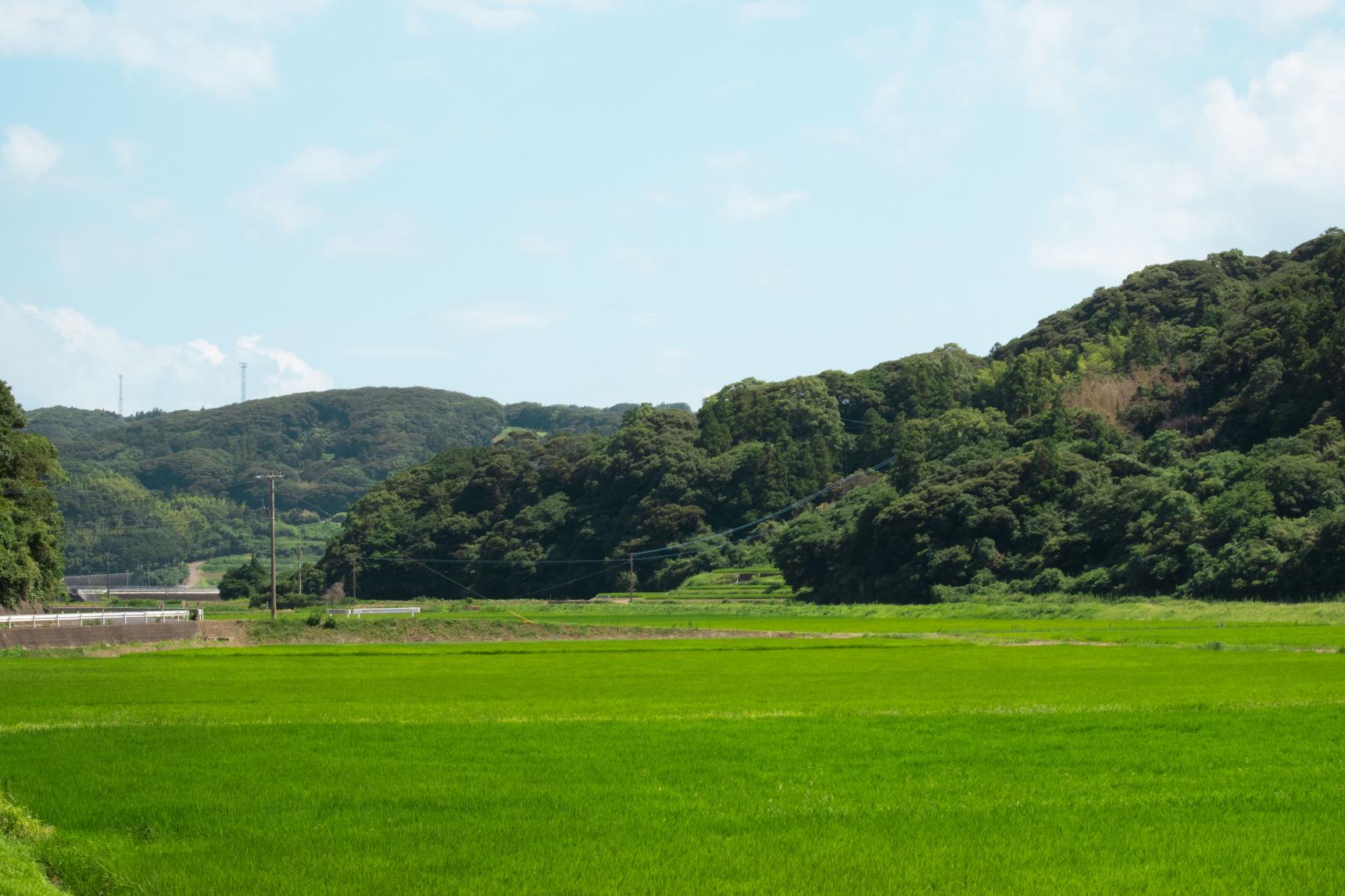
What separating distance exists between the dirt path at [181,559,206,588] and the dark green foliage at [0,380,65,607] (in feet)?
420

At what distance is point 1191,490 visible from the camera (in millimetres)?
72375

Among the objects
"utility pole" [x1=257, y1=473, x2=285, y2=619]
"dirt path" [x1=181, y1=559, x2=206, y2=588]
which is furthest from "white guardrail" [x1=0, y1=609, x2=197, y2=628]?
"dirt path" [x1=181, y1=559, x2=206, y2=588]

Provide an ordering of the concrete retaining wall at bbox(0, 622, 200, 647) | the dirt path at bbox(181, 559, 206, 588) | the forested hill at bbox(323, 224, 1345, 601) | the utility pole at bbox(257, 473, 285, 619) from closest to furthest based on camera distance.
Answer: the concrete retaining wall at bbox(0, 622, 200, 647) → the forested hill at bbox(323, 224, 1345, 601) → the utility pole at bbox(257, 473, 285, 619) → the dirt path at bbox(181, 559, 206, 588)

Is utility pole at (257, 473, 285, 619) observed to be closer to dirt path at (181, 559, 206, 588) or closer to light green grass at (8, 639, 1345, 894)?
light green grass at (8, 639, 1345, 894)

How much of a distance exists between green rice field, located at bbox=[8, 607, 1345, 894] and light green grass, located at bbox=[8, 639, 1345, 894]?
5cm

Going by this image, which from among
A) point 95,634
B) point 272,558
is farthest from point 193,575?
point 95,634

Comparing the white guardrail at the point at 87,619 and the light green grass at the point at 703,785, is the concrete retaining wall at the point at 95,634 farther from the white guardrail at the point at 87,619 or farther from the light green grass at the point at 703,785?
the light green grass at the point at 703,785

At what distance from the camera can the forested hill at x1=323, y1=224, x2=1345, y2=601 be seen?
2643 inches

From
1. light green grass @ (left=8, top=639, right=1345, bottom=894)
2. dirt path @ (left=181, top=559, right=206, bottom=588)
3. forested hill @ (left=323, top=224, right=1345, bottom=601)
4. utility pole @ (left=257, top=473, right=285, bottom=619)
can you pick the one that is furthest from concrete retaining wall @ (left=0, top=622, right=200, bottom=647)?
dirt path @ (left=181, top=559, right=206, bottom=588)

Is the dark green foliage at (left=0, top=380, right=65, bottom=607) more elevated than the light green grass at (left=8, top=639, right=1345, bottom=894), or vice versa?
the dark green foliage at (left=0, top=380, right=65, bottom=607)

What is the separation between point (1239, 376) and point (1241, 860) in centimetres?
8284

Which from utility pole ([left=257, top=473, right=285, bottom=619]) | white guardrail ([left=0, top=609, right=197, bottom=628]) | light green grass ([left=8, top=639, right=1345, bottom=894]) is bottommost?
light green grass ([left=8, top=639, right=1345, bottom=894])

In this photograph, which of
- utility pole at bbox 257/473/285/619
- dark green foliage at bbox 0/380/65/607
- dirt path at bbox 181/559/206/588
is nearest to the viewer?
dark green foliage at bbox 0/380/65/607

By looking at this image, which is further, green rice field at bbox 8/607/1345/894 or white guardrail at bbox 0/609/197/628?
white guardrail at bbox 0/609/197/628
